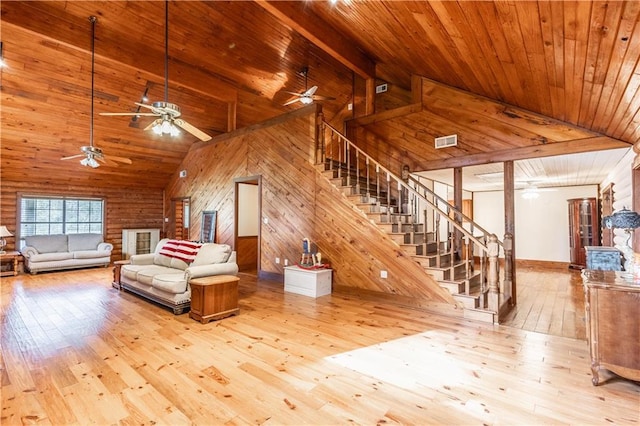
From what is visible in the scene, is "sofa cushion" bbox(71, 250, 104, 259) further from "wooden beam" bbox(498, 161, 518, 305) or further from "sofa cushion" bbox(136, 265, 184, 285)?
"wooden beam" bbox(498, 161, 518, 305)

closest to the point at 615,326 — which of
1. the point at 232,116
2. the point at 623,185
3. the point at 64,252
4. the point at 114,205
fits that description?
the point at 623,185

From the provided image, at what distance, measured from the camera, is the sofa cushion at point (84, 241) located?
780 cm

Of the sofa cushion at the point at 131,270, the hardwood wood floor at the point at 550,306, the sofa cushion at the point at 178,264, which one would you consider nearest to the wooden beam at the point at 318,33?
the sofa cushion at the point at 178,264

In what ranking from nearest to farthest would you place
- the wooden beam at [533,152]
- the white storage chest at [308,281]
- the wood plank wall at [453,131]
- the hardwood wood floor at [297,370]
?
1. the hardwood wood floor at [297,370]
2. the wooden beam at [533,152]
3. the wood plank wall at [453,131]
4. the white storage chest at [308,281]

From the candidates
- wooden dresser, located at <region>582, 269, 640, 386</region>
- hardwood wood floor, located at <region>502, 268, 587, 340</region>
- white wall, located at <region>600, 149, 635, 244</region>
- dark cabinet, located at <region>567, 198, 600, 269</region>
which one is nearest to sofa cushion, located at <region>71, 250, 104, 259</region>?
hardwood wood floor, located at <region>502, 268, 587, 340</region>

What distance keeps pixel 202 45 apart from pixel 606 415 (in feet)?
24.4

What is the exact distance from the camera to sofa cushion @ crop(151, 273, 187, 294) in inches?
161

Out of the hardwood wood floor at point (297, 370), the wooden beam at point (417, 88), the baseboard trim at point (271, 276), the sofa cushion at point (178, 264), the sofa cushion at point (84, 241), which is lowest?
the hardwood wood floor at point (297, 370)

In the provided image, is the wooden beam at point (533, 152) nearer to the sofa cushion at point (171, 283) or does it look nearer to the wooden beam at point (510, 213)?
the wooden beam at point (510, 213)

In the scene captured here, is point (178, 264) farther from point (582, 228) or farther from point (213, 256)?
point (582, 228)

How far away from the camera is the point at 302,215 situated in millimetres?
5855

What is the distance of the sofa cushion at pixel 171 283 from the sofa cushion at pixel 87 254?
4795mm

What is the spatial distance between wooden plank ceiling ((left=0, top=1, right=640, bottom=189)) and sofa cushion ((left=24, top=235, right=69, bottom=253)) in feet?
4.89

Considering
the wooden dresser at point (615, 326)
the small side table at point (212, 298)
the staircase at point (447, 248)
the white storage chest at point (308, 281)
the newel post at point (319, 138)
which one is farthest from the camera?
the newel post at point (319, 138)
